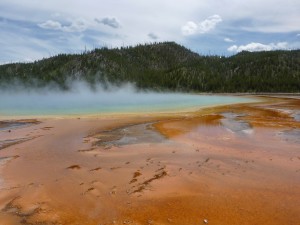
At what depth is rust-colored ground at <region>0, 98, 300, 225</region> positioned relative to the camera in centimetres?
618

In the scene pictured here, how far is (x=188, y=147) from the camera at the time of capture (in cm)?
1189

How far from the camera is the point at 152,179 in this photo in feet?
26.9

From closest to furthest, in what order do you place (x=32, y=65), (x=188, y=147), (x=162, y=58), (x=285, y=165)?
(x=285, y=165), (x=188, y=147), (x=32, y=65), (x=162, y=58)

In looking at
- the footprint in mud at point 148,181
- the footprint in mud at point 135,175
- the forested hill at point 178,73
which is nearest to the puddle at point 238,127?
the footprint in mud at point 148,181

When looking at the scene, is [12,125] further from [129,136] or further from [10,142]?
[129,136]

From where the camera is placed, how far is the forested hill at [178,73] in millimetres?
95688

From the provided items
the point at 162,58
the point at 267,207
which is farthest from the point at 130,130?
the point at 162,58

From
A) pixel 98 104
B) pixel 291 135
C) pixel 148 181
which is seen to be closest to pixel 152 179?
pixel 148 181

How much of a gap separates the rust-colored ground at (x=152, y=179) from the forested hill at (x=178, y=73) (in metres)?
80.4

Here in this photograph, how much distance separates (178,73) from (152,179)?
108093 millimetres

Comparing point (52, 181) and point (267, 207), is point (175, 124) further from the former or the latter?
point (267, 207)

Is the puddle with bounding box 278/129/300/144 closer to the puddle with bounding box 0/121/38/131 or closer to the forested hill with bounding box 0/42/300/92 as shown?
the puddle with bounding box 0/121/38/131

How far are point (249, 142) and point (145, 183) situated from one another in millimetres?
6075

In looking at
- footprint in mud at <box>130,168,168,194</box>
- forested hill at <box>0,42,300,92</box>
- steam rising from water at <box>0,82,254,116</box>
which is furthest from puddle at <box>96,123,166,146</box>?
forested hill at <box>0,42,300,92</box>
